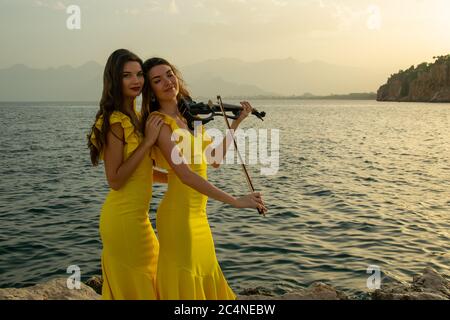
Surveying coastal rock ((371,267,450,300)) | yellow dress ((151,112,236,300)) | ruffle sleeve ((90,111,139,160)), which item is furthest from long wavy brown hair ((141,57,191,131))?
coastal rock ((371,267,450,300))

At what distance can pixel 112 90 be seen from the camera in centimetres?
369

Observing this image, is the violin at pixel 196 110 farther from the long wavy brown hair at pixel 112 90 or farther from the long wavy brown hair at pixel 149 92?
the long wavy brown hair at pixel 112 90

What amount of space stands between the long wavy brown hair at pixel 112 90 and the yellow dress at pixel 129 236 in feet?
0.17

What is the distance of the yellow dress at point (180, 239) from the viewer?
375cm

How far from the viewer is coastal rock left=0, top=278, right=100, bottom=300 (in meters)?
5.34

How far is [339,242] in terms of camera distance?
1004 cm

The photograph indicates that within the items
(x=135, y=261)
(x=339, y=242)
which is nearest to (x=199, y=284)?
(x=135, y=261)

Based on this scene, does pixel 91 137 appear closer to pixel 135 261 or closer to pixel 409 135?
pixel 135 261

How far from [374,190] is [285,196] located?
336 centimetres

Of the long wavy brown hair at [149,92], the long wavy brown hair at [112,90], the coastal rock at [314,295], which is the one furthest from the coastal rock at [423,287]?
the long wavy brown hair at [112,90]

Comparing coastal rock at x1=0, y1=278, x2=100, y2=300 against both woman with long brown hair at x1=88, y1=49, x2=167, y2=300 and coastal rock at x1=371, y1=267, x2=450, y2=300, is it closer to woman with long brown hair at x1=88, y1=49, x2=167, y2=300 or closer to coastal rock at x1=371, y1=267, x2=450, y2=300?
woman with long brown hair at x1=88, y1=49, x2=167, y2=300

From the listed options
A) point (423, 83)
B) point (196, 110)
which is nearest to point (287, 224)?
point (196, 110)

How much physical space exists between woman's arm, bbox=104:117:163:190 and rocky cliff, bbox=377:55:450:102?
151009 mm
